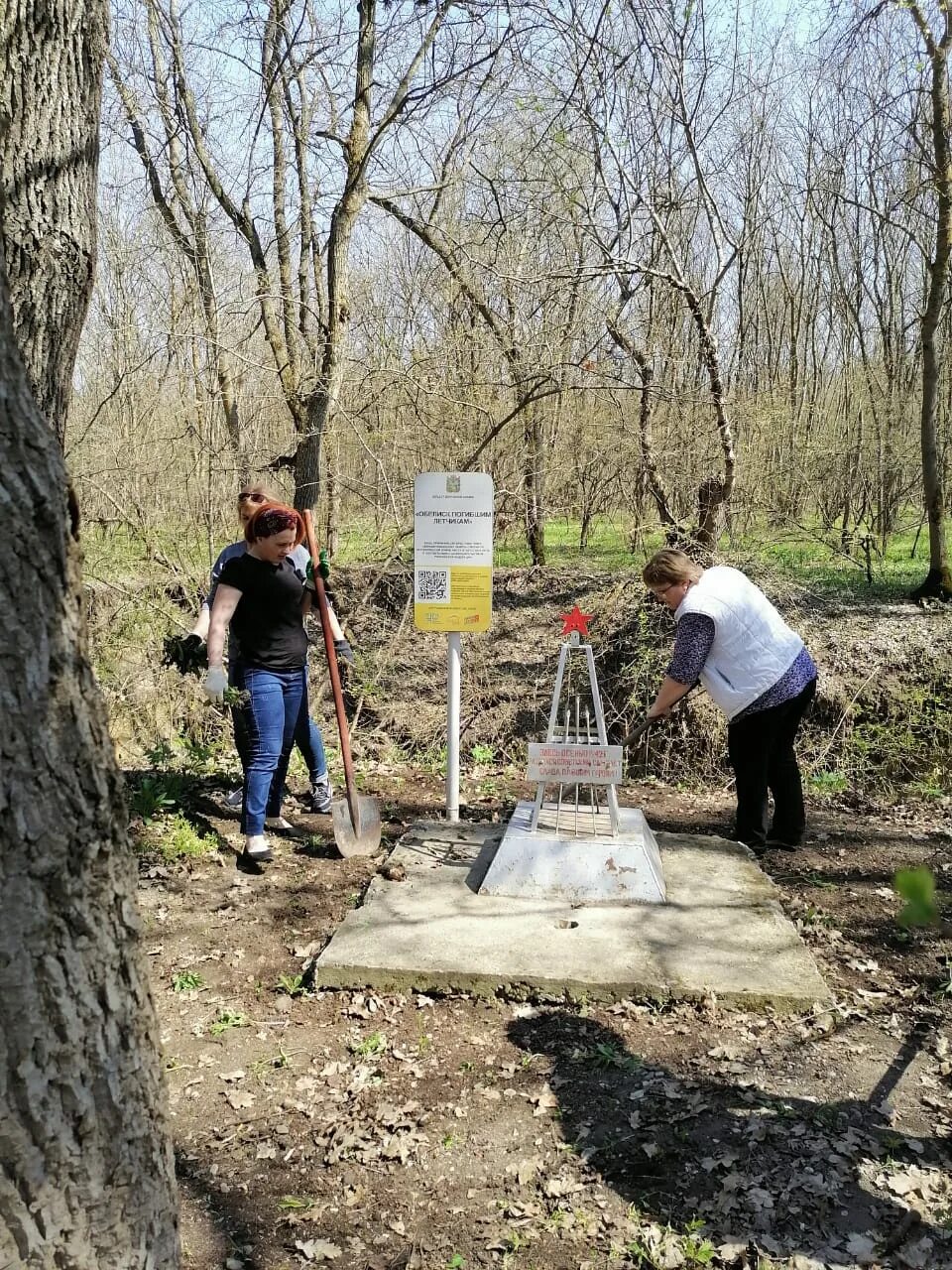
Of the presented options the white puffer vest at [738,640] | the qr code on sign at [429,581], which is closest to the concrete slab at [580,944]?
the white puffer vest at [738,640]

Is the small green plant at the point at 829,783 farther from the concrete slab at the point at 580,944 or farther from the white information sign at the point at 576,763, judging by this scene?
the white information sign at the point at 576,763

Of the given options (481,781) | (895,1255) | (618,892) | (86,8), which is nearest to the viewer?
(895,1255)

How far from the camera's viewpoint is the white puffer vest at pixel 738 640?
16.0ft

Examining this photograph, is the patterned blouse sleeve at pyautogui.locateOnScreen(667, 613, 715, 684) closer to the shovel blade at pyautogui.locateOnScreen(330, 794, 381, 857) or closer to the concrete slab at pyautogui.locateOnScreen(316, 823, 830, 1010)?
the concrete slab at pyautogui.locateOnScreen(316, 823, 830, 1010)

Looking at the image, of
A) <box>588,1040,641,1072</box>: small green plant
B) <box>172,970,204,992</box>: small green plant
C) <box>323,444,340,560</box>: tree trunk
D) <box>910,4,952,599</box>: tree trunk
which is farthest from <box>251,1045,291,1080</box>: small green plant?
<box>910,4,952,599</box>: tree trunk

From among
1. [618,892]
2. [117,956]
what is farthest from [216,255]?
[117,956]

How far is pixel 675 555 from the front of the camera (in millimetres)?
4844

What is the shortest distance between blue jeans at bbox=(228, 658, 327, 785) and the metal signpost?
3.04ft

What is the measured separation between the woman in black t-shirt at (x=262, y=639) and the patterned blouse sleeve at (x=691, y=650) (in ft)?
7.17

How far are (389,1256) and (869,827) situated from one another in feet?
15.1

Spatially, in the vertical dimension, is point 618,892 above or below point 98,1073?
below

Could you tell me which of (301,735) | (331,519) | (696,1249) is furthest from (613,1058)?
(331,519)

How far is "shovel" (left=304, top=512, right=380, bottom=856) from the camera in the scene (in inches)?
212

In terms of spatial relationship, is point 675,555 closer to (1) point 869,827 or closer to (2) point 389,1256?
(1) point 869,827
